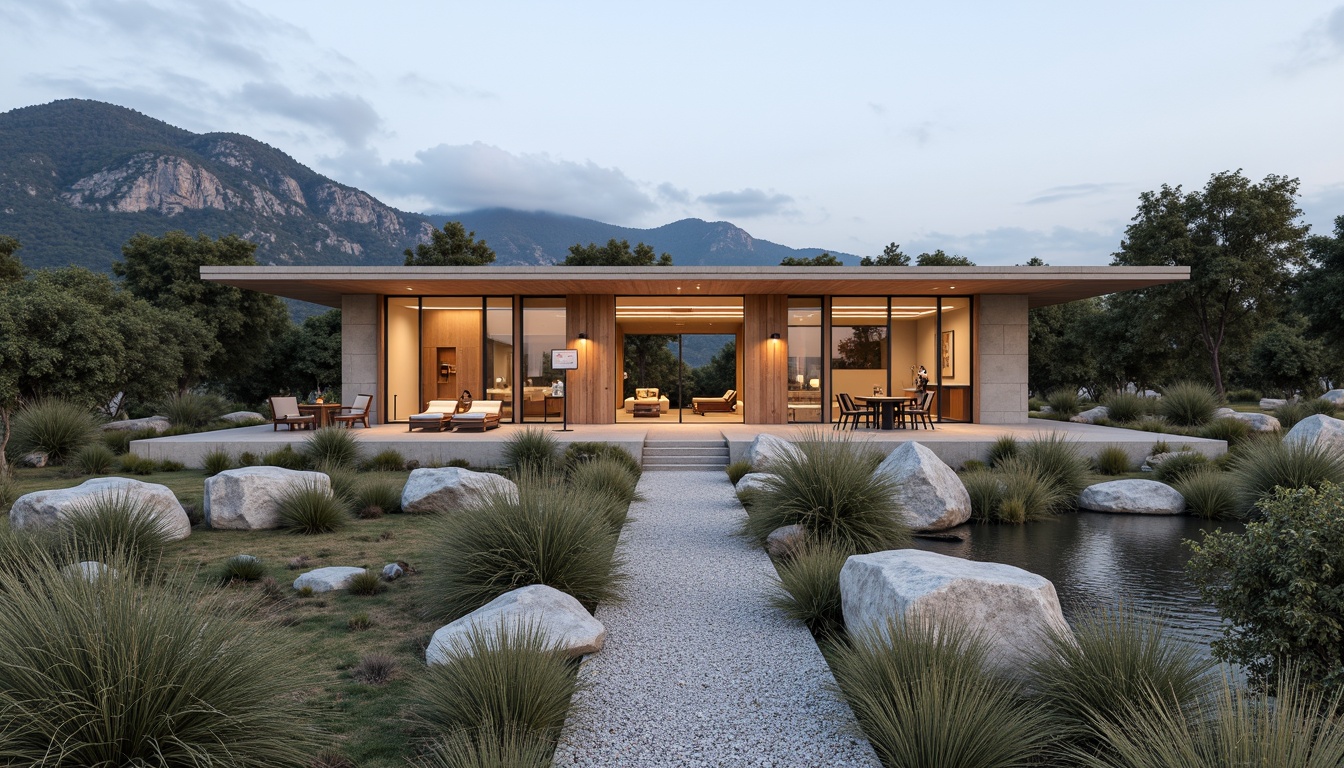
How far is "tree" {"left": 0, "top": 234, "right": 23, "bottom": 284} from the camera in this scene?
71.7 ft

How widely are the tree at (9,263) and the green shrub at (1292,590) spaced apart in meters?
29.2

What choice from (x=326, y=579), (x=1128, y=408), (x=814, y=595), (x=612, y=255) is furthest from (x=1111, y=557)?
(x=612, y=255)

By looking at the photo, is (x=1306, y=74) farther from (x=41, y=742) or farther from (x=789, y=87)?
(x=41, y=742)

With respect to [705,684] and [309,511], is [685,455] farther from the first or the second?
[705,684]

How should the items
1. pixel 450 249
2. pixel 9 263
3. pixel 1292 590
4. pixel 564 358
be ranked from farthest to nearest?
1. pixel 450 249
2. pixel 9 263
3. pixel 564 358
4. pixel 1292 590

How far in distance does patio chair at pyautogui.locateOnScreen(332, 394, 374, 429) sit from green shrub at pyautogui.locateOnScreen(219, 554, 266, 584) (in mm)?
9350

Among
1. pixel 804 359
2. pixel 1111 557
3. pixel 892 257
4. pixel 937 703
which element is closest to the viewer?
pixel 937 703

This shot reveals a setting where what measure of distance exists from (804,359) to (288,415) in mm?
10976

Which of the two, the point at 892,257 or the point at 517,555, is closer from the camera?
the point at 517,555

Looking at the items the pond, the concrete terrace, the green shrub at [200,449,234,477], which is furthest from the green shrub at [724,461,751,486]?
the green shrub at [200,449,234,477]

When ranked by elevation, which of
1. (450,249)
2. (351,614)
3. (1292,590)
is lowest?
(351,614)

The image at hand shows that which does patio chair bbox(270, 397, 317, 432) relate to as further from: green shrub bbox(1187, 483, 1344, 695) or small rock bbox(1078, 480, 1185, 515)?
green shrub bbox(1187, 483, 1344, 695)

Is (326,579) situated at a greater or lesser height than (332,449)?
lesser

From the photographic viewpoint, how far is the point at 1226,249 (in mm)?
21422
